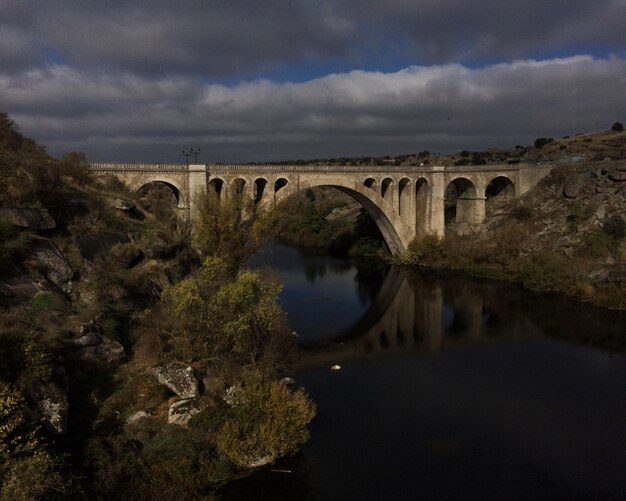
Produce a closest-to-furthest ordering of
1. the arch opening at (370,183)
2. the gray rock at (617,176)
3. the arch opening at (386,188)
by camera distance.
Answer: the gray rock at (617,176), the arch opening at (370,183), the arch opening at (386,188)

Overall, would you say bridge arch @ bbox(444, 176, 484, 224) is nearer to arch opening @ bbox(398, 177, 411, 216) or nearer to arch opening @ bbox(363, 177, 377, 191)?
arch opening @ bbox(398, 177, 411, 216)

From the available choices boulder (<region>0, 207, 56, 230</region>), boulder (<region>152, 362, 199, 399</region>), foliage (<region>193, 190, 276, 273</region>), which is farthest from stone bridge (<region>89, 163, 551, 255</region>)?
boulder (<region>152, 362, 199, 399</region>)

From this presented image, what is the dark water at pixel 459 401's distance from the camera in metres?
12.3

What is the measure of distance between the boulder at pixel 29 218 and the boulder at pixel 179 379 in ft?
23.1

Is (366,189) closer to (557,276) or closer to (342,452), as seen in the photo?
(557,276)

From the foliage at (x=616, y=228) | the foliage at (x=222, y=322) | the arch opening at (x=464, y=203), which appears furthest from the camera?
the arch opening at (x=464, y=203)

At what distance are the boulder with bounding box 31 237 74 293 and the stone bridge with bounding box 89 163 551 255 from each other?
11.6 meters

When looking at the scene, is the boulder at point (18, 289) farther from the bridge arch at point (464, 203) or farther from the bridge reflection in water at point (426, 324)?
the bridge arch at point (464, 203)

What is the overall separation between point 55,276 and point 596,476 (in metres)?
16.0

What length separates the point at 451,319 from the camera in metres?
26.1

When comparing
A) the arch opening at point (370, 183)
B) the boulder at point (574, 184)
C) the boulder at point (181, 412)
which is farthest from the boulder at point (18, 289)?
the boulder at point (574, 184)

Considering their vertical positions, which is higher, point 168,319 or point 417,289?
point 168,319

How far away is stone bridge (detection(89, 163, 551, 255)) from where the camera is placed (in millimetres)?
29344

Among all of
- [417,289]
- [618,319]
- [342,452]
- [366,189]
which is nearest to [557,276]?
[618,319]
